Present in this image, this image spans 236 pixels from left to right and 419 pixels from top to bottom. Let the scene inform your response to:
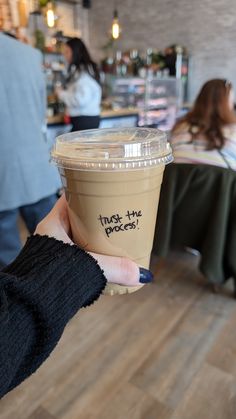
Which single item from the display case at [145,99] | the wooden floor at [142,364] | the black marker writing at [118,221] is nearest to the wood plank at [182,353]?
the wooden floor at [142,364]

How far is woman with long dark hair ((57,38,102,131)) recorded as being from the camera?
3029mm

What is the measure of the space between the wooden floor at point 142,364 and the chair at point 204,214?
28cm

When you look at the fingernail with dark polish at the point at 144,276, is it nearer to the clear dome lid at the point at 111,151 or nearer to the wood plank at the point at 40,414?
the clear dome lid at the point at 111,151

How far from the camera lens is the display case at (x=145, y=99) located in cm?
475

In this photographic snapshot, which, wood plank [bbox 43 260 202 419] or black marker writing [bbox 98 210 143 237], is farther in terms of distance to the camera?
wood plank [bbox 43 260 202 419]

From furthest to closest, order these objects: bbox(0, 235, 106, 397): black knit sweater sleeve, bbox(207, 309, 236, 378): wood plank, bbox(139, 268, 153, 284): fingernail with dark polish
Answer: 1. bbox(207, 309, 236, 378): wood plank
2. bbox(139, 268, 153, 284): fingernail with dark polish
3. bbox(0, 235, 106, 397): black knit sweater sleeve

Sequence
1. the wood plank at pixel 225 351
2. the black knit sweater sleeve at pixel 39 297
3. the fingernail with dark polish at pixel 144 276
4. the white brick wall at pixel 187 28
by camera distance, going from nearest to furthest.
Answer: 1. the black knit sweater sleeve at pixel 39 297
2. the fingernail with dark polish at pixel 144 276
3. the wood plank at pixel 225 351
4. the white brick wall at pixel 187 28

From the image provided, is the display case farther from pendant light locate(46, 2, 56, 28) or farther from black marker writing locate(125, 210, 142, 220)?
black marker writing locate(125, 210, 142, 220)

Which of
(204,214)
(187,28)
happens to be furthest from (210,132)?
(187,28)

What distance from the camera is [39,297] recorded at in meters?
0.52

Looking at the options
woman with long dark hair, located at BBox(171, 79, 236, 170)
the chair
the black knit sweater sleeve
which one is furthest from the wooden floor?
the black knit sweater sleeve

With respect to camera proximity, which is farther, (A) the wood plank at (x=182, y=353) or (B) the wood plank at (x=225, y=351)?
(B) the wood plank at (x=225, y=351)

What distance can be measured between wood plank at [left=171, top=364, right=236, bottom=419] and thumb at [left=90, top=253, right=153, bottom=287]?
1.05 m

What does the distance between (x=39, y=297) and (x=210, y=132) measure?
5.70 ft
